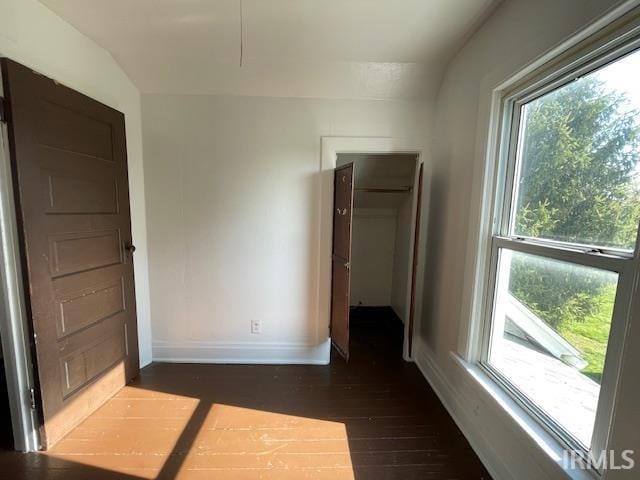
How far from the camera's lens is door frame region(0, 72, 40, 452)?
1.32m

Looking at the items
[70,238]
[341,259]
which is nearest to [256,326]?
[341,259]

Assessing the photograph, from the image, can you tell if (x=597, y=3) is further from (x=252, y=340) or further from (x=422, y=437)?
(x=252, y=340)

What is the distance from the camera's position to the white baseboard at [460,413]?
136cm

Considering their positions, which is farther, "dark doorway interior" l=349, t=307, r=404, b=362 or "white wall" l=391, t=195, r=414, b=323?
"white wall" l=391, t=195, r=414, b=323

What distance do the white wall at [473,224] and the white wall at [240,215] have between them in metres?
0.47

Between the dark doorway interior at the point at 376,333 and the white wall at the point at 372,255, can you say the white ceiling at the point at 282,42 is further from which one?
the dark doorway interior at the point at 376,333

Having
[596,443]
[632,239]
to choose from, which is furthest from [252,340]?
[632,239]

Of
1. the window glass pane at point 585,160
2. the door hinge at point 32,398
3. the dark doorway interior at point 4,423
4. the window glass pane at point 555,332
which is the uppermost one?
the window glass pane at point 585,160

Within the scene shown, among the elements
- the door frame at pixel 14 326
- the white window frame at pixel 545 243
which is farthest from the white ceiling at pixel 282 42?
the door frame at pixel 14 326

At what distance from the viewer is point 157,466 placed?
140 centimetres

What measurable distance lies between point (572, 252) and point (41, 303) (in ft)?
8.36

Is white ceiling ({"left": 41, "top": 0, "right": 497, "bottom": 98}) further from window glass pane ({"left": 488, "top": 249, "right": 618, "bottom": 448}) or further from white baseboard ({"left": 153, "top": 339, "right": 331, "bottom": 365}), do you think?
white baseboard ({"left": 153, "top": 339, "right": 331, "bottom": 365})

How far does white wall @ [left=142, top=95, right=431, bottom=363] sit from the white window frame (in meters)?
0.87

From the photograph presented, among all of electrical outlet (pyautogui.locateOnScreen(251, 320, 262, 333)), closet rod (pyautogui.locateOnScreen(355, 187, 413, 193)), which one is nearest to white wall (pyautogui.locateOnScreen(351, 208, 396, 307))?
closet rod (pyautogui.locateOnScreen(355, 187, 413, 193))
